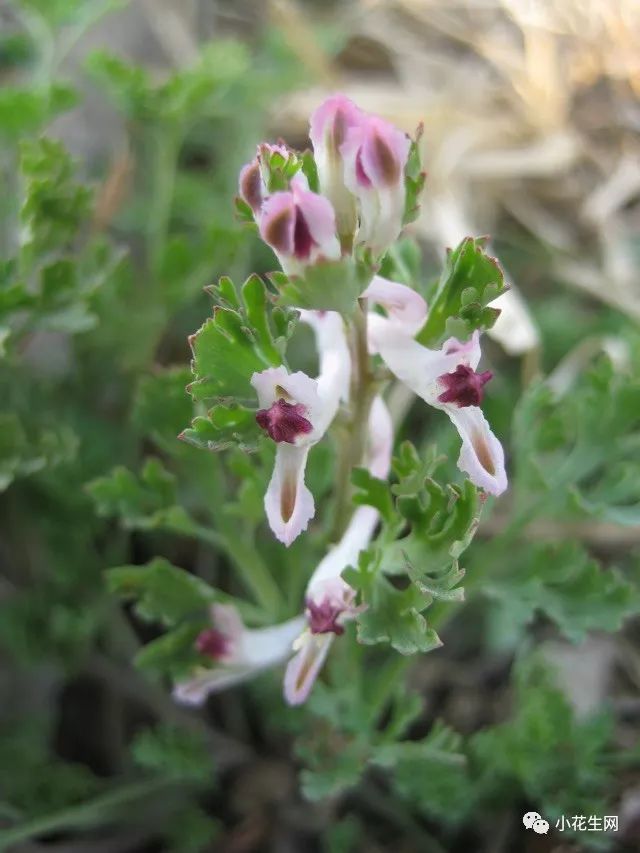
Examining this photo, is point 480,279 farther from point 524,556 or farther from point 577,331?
point 577,331

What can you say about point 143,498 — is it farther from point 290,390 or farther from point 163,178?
point 163,178

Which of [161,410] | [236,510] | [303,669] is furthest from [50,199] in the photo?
[303,669]

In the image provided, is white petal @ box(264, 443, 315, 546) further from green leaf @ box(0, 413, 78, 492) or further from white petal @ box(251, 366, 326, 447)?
A: green leaf @ box(0, 413, 78, 492)

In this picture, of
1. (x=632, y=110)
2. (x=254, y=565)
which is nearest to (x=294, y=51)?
(x=632, y=110)

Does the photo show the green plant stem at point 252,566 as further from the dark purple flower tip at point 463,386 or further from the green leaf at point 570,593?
the dark purple flower tip at point 463,386

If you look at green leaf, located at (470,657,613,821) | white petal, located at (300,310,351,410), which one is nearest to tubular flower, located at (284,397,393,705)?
white petal, located at (300,310,351,410)

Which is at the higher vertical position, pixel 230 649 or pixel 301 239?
pixel 301 239
